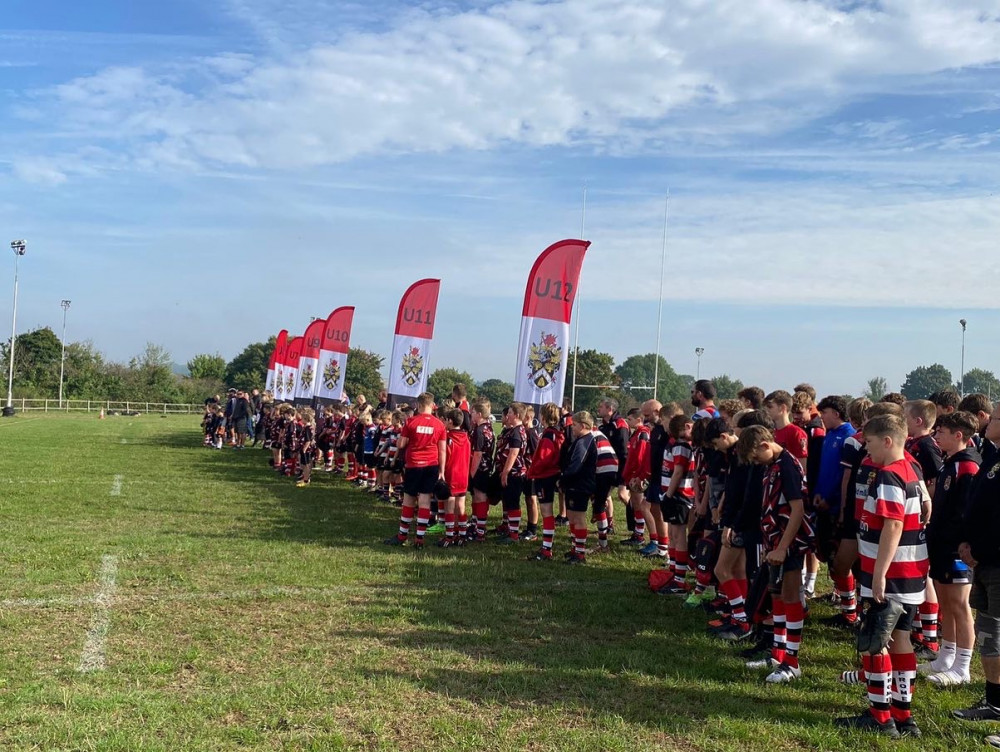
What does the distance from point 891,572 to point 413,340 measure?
13302 mm

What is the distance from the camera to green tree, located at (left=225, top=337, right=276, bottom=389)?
86825 millimetres

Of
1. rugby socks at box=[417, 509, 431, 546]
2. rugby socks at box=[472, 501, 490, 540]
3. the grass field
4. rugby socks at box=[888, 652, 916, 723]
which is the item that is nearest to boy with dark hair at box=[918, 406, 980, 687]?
the grass field

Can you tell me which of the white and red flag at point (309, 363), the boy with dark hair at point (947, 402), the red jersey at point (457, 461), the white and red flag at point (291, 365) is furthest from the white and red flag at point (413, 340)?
the white and red flag at point (291, 365)

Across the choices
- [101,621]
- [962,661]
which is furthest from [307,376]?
[962,661]

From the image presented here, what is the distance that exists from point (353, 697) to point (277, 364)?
31.5 m

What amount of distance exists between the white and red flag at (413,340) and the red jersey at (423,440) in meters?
6.03

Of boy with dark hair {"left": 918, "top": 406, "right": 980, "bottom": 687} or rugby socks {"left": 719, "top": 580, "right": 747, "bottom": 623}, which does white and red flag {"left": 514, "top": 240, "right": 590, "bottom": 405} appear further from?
boy with dark hair {"left": 918, "top": 406, "right": 980, "bottom": 687}

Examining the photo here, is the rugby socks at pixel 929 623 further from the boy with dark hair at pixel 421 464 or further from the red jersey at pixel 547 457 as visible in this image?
the boy with dark hair at pixel 421 464

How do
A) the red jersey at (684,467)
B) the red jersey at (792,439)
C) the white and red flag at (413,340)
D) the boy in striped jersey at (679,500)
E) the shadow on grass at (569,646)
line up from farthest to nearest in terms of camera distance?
the white and red flag at (413,340), the red jersey at (684,467), the boy in striped jersey at (679,500), the red jersey at (792,439), the shadow on grass at (569,646)

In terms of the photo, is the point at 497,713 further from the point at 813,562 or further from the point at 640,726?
the point at 813,562

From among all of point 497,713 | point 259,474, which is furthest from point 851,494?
point 259,474

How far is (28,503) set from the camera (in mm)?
12625

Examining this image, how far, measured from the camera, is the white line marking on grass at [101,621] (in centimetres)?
561

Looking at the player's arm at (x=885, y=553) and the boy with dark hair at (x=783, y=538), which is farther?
the boy with dark hair at (x=783, y=538)
